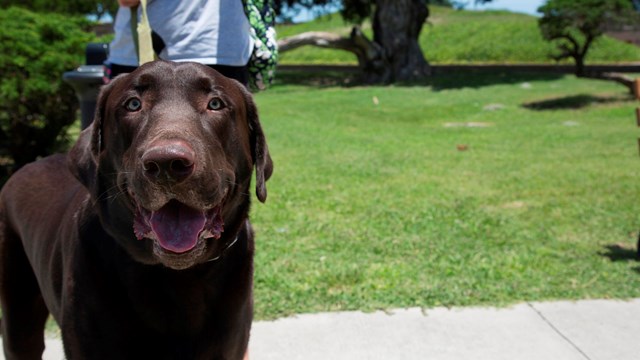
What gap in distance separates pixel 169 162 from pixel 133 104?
0.47 m

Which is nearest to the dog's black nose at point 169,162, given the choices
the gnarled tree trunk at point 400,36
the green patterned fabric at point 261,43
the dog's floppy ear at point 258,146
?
the dog's floppy ear at point 258,146

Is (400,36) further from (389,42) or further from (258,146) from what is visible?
(258,146)

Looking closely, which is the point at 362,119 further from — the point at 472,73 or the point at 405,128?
the point at 472,73

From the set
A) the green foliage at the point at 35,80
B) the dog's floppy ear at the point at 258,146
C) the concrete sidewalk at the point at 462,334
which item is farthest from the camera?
the green foliage at the point at 35,80

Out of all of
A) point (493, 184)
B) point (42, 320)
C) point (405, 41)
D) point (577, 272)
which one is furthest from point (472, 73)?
point (42, 320)

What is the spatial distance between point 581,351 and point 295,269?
2045mm

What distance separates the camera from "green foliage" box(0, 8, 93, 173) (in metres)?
7.18

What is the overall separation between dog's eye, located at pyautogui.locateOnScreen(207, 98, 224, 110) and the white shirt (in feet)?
2.87

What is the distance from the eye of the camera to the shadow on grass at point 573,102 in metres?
16.4

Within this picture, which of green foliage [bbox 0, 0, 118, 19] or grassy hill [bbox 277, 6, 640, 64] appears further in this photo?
grassy hill [bbox 277, 6, 640, 64]

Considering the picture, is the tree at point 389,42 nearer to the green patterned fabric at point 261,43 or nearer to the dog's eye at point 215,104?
the green patterned fabric at point 261,43

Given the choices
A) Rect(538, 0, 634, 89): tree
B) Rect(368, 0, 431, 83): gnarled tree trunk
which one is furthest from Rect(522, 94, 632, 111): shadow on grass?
Rect(368, 0, 431, 83): gnarled tree trunk

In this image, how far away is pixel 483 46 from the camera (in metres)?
34.3

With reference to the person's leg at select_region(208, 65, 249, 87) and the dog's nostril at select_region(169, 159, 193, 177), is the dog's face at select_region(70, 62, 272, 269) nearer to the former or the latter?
the dog's nostril at select_region(169, 159, 193, 177)
